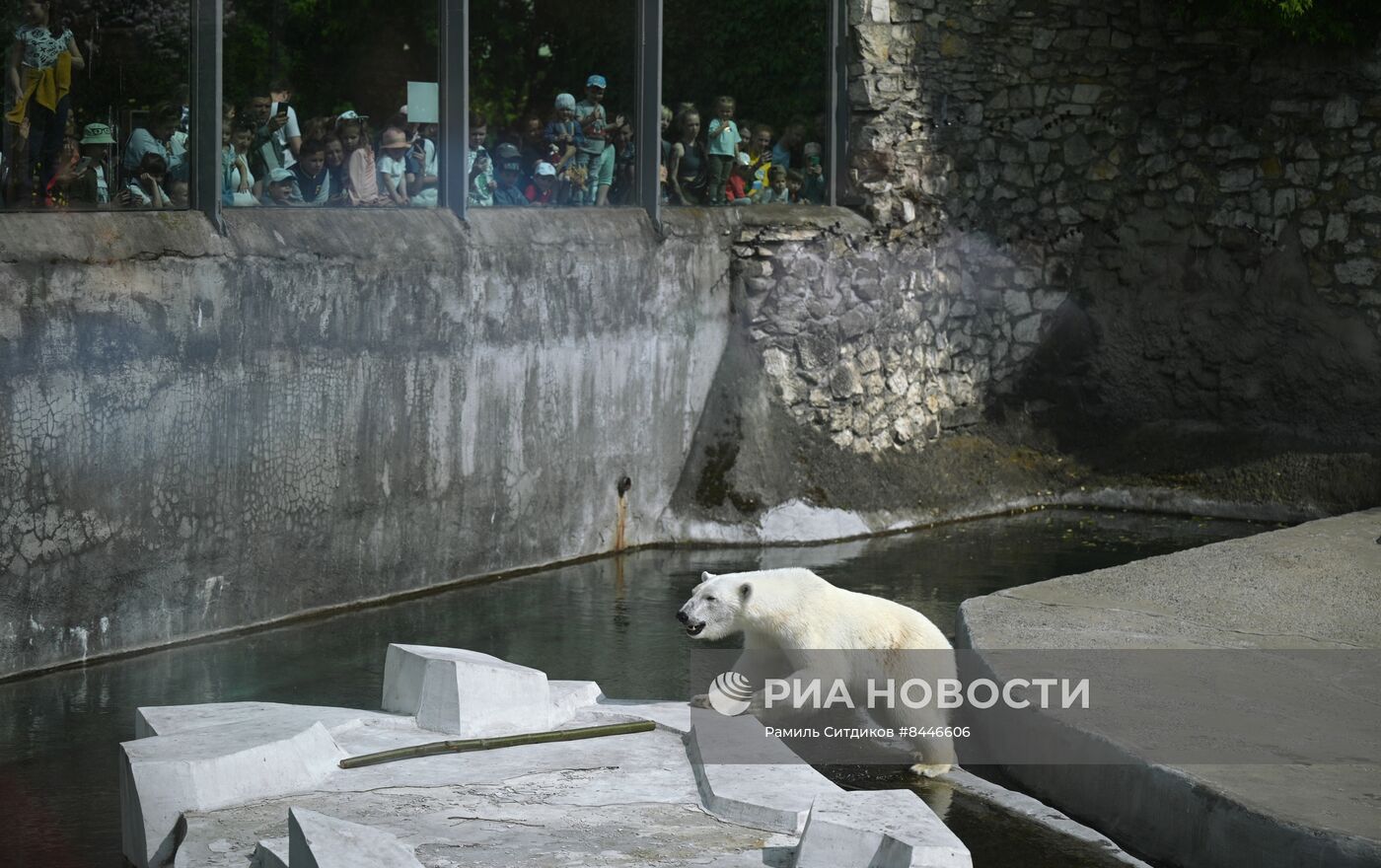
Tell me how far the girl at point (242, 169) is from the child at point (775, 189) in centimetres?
381

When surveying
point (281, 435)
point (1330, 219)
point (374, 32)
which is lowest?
point (281, 435)

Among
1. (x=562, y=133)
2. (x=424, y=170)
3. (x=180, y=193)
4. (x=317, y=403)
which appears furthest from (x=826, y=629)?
(x=562, y=133)

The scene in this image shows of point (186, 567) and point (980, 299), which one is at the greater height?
point (980, 299)

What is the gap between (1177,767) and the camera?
5113 millimetres

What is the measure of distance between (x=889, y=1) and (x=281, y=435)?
524 centimetres

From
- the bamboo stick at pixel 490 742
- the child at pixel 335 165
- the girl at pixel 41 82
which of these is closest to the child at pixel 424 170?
the child at pixel 335 165

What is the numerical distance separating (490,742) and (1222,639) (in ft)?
9.80

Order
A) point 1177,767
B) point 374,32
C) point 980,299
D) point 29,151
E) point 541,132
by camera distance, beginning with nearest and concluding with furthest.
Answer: point 1177,767 < point 29,151 < point 374,32 < point 541,132 < point 980,299

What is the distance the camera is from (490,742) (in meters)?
5.58

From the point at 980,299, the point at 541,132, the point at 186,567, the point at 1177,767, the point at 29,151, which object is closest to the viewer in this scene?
the point at 1177,767

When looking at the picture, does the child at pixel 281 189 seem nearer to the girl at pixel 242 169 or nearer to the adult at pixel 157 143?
the girl at pixel 242 169

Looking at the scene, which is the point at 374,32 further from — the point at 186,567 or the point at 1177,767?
the point at 1177,767

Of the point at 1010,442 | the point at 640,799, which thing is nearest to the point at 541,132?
the point at 1010,442

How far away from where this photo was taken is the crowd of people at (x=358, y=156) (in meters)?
7.23
